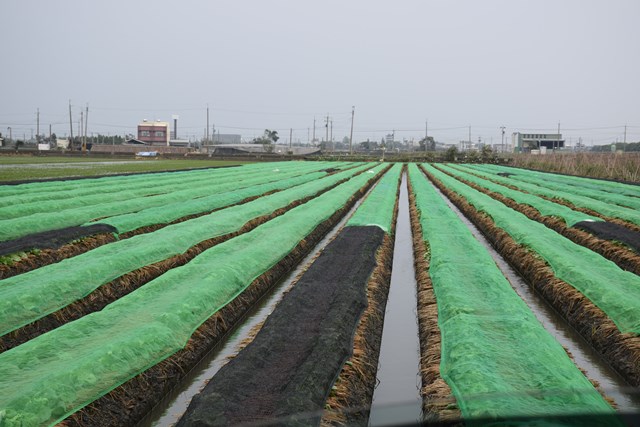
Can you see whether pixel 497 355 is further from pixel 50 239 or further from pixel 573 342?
pixel 50 239

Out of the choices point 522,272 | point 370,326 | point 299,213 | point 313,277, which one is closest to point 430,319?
point 370,326

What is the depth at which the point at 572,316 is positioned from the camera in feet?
21.2

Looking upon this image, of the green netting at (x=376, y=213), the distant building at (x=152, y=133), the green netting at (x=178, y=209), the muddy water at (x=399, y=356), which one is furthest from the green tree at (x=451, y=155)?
the distant building at (x=152, y=133)

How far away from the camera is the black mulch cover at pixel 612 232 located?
936 cm

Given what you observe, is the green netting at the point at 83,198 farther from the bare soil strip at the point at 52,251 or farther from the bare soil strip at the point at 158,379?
the bare soil strip at the point at 158,379

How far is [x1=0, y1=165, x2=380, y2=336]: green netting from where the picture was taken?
221 inches

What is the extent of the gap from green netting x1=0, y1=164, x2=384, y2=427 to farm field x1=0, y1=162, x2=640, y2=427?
0.02 m

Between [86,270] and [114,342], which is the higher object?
[86,270]

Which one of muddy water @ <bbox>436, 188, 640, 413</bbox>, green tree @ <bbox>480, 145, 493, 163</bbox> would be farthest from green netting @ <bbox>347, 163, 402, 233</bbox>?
green tree @ <bbox>480, 145, 493, 163</bbox>

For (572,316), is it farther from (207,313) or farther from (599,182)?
(599,182)

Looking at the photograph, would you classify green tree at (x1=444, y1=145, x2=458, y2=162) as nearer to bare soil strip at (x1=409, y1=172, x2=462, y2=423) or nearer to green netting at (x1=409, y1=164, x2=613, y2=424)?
bare soil strip at (x1=409, y1=172, x2=462, y2=423)

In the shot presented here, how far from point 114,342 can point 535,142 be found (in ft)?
324

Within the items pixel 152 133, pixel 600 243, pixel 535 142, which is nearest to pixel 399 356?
pixel 600 243

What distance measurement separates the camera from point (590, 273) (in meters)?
7.16
